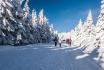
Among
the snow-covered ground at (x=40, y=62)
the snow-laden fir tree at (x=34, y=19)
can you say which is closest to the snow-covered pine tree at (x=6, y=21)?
the snow-covered ground at (x=40, y=62)

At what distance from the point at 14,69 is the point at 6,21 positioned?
30.0 m

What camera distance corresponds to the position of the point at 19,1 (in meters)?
50.5

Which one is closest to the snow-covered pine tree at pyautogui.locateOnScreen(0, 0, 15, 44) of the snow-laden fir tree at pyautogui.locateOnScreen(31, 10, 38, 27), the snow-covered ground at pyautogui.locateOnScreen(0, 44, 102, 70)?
the snow-covered ground at pyautogui.locateOnScreen(0, 44, 102, 70)

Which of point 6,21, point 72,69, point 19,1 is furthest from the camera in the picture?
point 19,1

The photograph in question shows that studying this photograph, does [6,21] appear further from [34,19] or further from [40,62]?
[34,19]

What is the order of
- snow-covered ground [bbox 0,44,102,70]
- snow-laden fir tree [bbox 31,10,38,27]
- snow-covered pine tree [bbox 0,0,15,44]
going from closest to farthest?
1. snow-covered ground [bbox 0,44,102,70]
2. snow-covered pine tree [bbox 0,0,15,44]
3. snow-laden fir tree [bbox 31,10,38,27]

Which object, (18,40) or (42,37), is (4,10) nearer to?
(18,40)

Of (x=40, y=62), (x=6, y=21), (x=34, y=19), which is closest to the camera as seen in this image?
(x=40, y=62)

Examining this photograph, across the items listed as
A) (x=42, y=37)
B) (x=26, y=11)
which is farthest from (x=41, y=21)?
(x=26, y=11)

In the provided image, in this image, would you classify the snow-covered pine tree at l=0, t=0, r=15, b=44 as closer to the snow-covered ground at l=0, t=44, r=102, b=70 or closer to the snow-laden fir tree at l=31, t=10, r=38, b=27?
the snow-covered ground at l=0, t=44, r=102, b=70

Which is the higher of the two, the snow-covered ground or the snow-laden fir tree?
the snow-laden fir tree

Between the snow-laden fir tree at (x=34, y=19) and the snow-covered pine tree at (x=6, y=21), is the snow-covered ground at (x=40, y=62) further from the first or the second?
Answer: the snow-laden fir tree at (x=34, y=19)

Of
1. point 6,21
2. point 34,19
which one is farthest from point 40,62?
point 34,19

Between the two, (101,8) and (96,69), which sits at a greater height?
(101,8)
